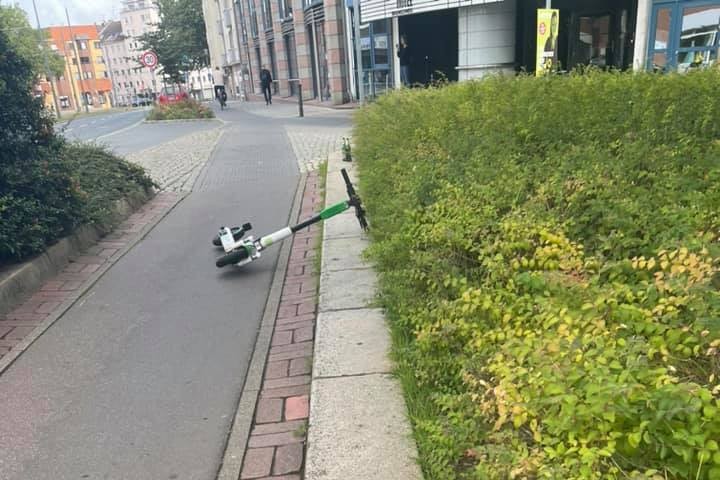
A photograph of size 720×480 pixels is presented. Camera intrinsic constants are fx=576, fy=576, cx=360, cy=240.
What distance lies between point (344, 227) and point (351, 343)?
3034mm

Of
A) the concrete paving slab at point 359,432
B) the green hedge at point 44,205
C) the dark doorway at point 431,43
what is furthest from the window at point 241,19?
the concrete paving slab at point 359,432

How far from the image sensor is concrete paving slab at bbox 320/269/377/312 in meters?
4.44

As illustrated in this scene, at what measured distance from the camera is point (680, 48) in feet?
45.5

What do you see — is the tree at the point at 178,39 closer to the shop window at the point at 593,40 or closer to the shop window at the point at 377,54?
the shop window at the point at 377,54

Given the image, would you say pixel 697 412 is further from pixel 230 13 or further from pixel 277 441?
pixel 230 13

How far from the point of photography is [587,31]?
1877 cm

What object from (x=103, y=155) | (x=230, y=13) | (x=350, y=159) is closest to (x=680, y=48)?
(x=350, y=159)

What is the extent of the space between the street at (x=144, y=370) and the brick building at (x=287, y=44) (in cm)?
2091

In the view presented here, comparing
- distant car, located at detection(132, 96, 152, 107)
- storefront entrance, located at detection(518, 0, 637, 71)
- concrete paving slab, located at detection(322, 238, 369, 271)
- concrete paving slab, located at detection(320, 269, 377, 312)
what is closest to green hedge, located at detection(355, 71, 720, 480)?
concrete paving slab, located at detection(320, 269, 377, 312)

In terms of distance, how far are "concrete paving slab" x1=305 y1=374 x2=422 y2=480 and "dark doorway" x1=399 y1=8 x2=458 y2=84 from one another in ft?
66.8

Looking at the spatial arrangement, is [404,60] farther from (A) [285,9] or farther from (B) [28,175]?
(B) [28,175]

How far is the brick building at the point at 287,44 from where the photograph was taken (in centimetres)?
2676

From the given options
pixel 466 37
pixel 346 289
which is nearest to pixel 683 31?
pixel 466 37

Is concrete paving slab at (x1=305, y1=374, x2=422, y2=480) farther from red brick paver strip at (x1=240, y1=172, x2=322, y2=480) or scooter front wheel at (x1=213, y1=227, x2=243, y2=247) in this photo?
scooter front wheel at (x1=213, y1=227, x2=243, y2=247)
